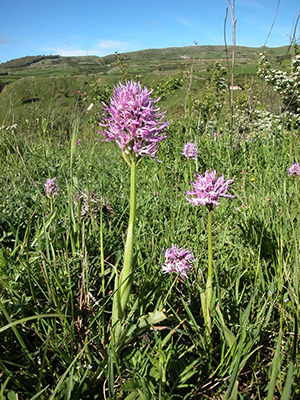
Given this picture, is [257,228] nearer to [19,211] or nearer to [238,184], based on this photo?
[238,184]

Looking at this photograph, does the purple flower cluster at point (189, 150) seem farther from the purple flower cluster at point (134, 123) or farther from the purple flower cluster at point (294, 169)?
the purple flower cluster at point (134, 123)

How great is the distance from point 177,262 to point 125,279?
20.5 inches

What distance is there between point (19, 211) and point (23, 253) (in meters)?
0.71

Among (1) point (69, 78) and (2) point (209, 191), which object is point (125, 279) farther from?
(1) point (69, 78)

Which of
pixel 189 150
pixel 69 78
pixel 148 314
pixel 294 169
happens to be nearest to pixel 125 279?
pixel 148 314

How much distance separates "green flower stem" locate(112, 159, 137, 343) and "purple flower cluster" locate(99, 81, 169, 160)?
75 mm

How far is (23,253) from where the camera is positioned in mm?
1486

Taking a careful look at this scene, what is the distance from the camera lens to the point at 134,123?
1143 mm

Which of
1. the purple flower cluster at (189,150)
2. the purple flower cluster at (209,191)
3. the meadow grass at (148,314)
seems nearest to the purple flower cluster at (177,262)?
the meadow grass at (148,314)

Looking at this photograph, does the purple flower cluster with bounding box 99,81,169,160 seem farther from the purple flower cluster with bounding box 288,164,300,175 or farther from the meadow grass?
the purple flower cluster with bounding box 288,164,300,175

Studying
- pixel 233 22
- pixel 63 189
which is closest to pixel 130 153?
pixel 63 189

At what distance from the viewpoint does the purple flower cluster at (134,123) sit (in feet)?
3.75

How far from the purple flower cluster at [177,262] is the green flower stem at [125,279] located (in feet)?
1.38

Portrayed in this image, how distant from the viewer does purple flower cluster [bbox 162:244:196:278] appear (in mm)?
1502
